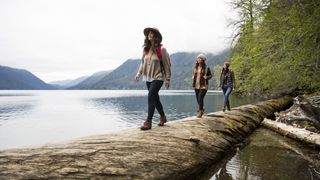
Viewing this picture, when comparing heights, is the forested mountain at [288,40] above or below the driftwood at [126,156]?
above

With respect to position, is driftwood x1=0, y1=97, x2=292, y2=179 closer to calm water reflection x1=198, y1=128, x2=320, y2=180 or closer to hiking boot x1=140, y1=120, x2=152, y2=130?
hiking boot x1=140, y1=120, x2=152, y2=130

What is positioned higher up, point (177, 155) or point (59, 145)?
point (59, 145)

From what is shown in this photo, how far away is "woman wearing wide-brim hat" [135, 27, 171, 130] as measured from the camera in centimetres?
710

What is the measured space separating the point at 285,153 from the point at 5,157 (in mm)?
7469

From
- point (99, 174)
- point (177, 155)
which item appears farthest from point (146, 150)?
point (99, 174)

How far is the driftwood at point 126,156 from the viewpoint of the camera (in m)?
4.55

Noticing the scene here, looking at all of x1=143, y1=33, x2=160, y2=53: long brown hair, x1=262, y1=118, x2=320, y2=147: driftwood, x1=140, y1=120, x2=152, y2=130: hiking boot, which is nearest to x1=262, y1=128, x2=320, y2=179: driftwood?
x1=262, y1=118, x2=320, y2=147: driftwood

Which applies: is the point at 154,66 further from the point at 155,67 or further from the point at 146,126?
the point at 146,126

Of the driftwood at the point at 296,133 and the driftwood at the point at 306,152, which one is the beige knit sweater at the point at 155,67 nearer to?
the driftwood at the point at 306,152

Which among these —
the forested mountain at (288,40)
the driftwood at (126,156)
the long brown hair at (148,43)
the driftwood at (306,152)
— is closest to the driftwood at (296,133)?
the driftwood at (306,152)

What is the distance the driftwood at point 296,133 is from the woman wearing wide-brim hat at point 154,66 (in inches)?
210

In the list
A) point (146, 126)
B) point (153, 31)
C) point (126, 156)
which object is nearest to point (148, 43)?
point (153, 31)

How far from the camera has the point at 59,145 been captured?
543 centimetres

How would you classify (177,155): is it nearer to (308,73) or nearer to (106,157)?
(106,157)
